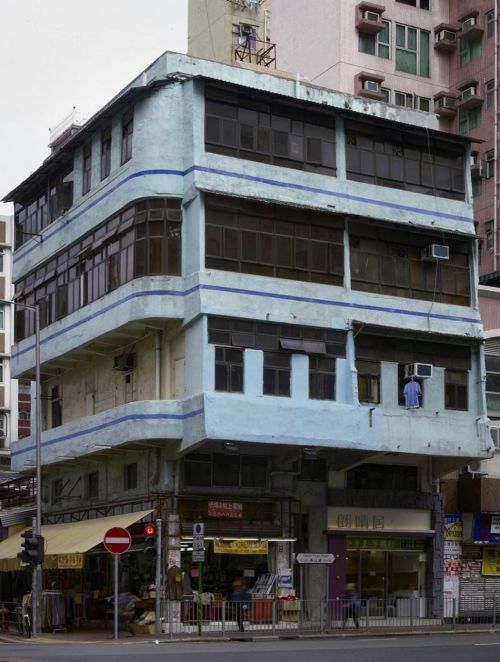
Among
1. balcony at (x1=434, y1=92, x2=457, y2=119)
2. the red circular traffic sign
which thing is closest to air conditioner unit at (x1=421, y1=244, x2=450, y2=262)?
the red circular traffic sign

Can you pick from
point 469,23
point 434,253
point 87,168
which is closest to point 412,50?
point 469,23

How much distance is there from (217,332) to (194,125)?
6212 millimetres

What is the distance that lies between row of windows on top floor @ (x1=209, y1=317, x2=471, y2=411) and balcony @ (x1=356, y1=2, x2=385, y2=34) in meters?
25.9

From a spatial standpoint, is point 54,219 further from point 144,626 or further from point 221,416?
point 144,626

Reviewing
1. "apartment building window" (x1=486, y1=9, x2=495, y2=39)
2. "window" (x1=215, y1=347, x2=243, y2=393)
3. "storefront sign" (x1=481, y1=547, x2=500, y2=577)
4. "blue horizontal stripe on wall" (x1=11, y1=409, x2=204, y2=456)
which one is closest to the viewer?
"window" (x1=215, y1=347, x2=243, y2=393)

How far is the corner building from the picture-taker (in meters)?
38.4

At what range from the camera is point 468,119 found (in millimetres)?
67875

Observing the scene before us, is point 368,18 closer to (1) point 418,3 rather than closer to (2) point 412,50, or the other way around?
(2) point 412,50

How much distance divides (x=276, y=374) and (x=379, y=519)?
681cm

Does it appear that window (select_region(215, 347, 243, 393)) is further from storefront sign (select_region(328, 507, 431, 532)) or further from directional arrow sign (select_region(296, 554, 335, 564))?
storefront sign (select_region(328, 507, 431, 532))

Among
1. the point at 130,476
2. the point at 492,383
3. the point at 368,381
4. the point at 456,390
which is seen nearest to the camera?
the point at 368,381

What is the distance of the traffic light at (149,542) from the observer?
1443 inches

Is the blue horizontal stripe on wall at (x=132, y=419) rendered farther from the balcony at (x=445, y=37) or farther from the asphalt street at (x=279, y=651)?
the balcony at (x=445, y=37)

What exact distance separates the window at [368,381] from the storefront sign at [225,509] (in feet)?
16.5
